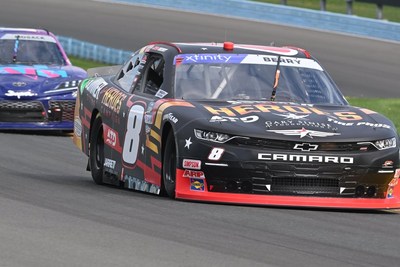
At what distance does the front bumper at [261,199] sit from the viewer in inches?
372

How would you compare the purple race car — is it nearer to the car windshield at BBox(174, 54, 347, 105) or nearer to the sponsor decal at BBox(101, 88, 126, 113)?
the sponsor decal at BBox(101, 88, 126, 113)

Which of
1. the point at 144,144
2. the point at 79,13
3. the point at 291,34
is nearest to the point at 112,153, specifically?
the point at 144,144

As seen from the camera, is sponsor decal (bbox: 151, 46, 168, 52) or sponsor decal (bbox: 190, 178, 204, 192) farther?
sponsor decal (bbox: 151, 46, 168, 52)

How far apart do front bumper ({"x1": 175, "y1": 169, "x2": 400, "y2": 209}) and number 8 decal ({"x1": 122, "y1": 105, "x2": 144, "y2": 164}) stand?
1.14m

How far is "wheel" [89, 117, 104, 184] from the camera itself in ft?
39.0

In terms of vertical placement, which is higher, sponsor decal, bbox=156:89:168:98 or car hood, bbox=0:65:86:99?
sponsor decal, bbox=156:89:168:98

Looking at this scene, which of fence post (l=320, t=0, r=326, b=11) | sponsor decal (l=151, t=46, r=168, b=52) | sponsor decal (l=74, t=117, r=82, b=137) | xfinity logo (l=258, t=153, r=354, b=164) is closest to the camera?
xfinity logo (l=258, t=153, r=354, b=164)

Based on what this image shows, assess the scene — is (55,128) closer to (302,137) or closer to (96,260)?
(302,137)

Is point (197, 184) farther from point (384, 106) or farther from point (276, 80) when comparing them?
point (384, 106)

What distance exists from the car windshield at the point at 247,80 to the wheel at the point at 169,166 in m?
0.72

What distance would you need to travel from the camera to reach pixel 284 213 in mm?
9273

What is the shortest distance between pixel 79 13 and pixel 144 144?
29.8 m

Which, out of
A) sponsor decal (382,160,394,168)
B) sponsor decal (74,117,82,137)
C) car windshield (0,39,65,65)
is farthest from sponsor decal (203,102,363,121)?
car windshield (0,39,65,65)

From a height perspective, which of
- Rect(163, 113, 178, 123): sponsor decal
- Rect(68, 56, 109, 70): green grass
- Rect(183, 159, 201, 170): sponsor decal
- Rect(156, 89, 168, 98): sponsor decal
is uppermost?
Rect(163, 113, 178, 123): sponsor decal
